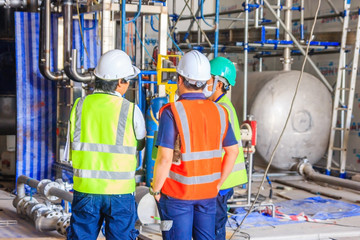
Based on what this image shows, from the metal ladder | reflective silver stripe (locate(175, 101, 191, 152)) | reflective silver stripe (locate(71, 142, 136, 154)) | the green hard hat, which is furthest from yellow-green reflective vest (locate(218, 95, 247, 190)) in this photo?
the metal ladder

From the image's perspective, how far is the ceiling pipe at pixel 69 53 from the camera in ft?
25.6

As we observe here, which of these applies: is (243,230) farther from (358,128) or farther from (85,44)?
(358,128)

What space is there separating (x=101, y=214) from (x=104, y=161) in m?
0.40

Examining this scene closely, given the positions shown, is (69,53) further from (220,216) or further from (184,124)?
(184,124)

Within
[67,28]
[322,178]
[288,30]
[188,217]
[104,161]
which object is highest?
[288,30]

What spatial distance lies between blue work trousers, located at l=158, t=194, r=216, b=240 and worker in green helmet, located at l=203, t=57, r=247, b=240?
1.65ft

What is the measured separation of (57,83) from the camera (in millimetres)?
8648

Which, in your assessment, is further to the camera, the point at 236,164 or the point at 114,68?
the point at 236,164

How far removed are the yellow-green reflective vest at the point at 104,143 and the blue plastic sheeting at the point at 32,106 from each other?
465 cm

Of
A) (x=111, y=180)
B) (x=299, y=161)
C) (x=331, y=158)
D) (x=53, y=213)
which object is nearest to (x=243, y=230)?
(x=53, y=213)

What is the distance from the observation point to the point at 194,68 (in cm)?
400

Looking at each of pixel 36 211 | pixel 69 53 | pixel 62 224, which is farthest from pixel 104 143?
pixel 69 53

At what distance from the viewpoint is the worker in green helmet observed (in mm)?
4426

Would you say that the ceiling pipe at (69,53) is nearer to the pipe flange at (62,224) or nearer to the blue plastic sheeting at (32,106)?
the blue plastic sheeting at (32,106)
